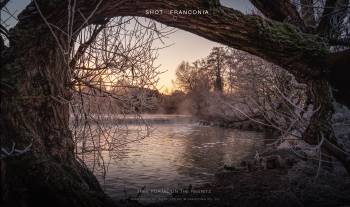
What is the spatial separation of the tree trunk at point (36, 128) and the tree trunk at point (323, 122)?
330 centimetres

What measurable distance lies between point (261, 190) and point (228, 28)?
437 centimetres

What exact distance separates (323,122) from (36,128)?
4.23m

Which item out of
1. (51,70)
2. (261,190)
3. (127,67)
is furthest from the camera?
(261,190)

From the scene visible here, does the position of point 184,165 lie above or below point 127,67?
below

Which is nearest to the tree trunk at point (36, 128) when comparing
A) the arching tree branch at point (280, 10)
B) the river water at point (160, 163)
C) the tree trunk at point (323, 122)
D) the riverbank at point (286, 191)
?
the riverbank at point (286, 191)

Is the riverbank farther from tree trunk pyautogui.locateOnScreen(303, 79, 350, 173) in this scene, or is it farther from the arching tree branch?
the arching tree branch

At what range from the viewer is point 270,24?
4742 mm

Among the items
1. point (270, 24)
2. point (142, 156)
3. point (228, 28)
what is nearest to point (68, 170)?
point (228, 28)

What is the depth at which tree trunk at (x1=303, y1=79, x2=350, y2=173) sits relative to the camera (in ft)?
17.2

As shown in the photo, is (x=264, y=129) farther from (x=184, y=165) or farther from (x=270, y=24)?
(x=270, y=24)

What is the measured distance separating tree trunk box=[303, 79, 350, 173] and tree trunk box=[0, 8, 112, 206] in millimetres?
3299

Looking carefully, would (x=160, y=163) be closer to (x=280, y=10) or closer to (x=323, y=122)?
(x=280, y=10)

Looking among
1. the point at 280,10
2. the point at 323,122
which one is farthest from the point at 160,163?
the point at 323,122

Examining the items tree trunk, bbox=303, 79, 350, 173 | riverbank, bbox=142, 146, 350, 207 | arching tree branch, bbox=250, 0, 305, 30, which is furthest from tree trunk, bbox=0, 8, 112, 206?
arching tree branch, bbox=250, 0, 305, 30
